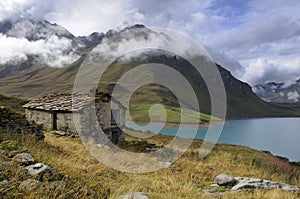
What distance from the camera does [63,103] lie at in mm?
28766

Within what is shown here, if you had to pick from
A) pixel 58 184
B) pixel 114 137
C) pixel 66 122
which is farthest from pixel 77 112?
pixel 58 184

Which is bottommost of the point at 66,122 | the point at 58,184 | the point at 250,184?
the point at 250,184

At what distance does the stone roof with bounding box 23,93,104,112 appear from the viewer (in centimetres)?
2702

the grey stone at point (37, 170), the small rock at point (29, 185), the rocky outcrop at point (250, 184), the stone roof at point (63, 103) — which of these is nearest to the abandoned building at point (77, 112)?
the stone roof at point (63, 103)

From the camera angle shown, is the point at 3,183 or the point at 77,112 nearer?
the point at 3,183

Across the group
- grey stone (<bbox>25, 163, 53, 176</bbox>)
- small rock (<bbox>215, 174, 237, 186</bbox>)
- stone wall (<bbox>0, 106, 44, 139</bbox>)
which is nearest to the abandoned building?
stone wall (<bbox>0, 106, 44, 139</bbox>)

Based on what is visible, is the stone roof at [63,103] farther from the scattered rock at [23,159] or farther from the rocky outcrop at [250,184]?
the scattered rock at [23,159]

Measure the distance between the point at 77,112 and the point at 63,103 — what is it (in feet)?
10.8

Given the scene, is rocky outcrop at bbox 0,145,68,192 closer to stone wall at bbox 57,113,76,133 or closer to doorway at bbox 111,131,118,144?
stone wall at bbox 57,113,76,133

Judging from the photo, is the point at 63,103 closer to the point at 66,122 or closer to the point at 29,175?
the point at 66,122

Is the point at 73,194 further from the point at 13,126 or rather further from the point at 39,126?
the point at 39,126

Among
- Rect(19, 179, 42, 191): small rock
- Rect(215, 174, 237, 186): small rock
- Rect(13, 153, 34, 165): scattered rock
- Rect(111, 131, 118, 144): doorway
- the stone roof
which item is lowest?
Rect(111, 131, 118, 144): doorway

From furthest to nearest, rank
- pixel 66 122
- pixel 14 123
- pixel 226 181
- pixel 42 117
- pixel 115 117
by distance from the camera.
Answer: pixel 115 117, pixel 42 117, pixel 66 122, pixel 14 123, pixel 226 181

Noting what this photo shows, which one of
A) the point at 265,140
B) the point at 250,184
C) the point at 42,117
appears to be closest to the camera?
the point at 250,184
